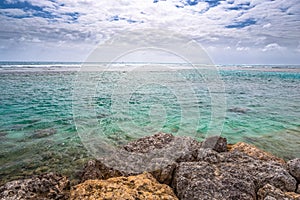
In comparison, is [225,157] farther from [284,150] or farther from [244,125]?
[244,125]

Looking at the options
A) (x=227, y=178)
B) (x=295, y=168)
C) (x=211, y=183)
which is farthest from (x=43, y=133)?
(x=295, y=168)

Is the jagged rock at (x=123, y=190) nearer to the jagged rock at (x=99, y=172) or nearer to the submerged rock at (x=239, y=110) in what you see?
the jagged rock at (x=99, y=172)

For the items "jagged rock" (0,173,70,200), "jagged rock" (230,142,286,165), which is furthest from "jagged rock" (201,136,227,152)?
"jagged rock" (0,173,70,200)

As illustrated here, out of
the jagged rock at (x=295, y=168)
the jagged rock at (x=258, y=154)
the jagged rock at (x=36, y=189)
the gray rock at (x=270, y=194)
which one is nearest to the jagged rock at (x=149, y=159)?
the jagged rock at (x=36, y=189)

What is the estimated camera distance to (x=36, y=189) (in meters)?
3.63

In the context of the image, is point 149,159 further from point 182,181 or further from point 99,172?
point 99,172

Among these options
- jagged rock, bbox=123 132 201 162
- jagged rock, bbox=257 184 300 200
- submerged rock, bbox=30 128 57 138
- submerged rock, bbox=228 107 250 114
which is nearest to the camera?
jagged rock, bbox=257 184 300 200

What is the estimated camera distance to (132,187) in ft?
11.9

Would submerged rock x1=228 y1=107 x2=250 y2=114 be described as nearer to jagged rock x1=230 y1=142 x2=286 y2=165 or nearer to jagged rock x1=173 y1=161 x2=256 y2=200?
jagged rock x1=230 y1=142 x2=286 y2=165

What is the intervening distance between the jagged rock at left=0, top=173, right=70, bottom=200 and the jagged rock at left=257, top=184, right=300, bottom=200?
10.1ft

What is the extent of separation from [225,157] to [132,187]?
232cm

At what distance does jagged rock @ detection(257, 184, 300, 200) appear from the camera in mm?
3504

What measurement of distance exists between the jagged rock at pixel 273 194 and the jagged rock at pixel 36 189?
10.1ft

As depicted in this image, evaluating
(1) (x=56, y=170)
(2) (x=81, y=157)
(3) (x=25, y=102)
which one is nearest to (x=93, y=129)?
(2) (x=81, y=157)
